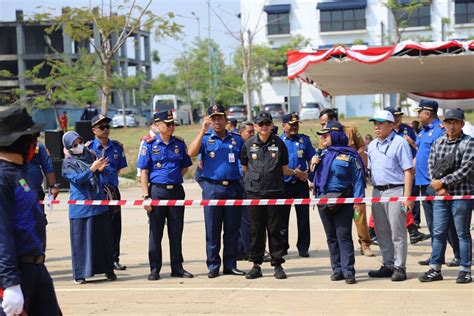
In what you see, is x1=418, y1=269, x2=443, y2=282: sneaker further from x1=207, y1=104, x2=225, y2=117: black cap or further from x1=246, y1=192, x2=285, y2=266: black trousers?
x1=207, y1=104, x2=225, y2=117: black cap

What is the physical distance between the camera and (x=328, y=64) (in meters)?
14.6

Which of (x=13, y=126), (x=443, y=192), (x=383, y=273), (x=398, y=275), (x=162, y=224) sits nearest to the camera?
(x=13, y=126)

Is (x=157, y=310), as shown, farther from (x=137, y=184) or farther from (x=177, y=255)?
(x=137, y=184)

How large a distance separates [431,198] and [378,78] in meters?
8.05

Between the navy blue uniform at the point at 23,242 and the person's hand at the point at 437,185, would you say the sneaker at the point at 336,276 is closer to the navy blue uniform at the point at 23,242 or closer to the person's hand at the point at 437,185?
the person's hand at the point at 437,185

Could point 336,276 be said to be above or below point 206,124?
below

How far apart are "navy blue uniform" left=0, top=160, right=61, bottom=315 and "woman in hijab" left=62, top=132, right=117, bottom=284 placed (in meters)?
4.48

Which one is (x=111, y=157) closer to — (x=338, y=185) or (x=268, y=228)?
(x=268, y=228)

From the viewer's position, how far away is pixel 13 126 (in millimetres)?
4809

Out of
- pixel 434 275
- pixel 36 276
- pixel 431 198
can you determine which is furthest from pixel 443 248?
pixel 36 276

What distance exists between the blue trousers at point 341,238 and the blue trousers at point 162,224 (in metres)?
1.75

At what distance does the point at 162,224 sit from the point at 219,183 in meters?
0.85

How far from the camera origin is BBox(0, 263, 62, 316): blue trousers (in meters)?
4.86

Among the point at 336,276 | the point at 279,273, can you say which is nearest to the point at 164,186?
the point at 279,273
